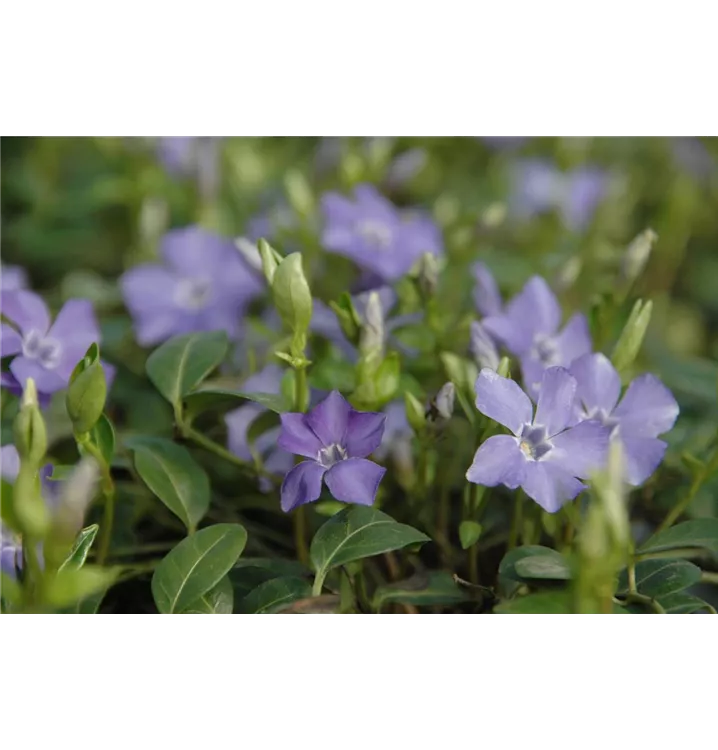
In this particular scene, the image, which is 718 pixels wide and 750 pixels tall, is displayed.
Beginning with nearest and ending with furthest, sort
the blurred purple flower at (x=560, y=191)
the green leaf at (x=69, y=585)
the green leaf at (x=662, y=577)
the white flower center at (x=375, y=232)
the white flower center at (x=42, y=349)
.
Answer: the green leaf at (x=69, y=585), the green leaf at (x=662, y=577), the white flower center at (x=42, y=349), the white flower center at (x=375, y=232), the blurred purple flower at (x=560, y=191)

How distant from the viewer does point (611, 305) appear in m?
0.89

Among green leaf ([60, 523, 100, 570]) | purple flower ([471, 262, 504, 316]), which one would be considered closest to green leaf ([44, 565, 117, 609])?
green leaf ([60, 523, 100, 570])

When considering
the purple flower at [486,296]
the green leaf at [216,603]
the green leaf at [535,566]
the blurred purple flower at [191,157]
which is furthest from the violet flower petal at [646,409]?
the blurred purple flower at [191,157]

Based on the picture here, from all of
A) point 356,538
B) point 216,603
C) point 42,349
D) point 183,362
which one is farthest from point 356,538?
point 42,349

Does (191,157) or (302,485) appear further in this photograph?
(191,157)

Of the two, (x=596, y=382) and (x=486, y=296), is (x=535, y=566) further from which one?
(x=486, y=296)

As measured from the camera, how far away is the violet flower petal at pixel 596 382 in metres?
0.75

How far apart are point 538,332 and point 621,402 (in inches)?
6.0

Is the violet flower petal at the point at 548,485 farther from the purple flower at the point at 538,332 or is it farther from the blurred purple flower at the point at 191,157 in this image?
the blurred purple flower at the point at 191,157

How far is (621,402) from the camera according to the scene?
756 millimetres

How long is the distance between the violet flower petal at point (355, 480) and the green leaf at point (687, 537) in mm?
203
